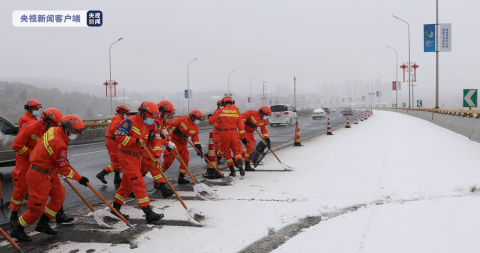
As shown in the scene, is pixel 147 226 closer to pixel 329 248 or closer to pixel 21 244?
pixel 21 244

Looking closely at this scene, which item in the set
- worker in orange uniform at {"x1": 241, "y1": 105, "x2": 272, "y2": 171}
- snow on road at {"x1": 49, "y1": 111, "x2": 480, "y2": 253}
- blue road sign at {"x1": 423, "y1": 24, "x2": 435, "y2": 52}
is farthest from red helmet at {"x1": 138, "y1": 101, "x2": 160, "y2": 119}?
blue road sign at {"x1": 423, "y1": 24, "x2": 435, "y2": 52}

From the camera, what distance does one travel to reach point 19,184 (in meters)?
5.35

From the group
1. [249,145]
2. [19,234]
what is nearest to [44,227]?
[19,234]

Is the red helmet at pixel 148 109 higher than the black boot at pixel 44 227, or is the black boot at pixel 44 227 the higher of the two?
the red helmet at pixel 148 109

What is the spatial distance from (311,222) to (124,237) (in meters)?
2.46

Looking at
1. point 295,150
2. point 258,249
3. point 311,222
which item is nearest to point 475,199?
point 311,222

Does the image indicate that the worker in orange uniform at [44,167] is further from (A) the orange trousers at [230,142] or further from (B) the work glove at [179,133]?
(A) the orange trousers at [230,142]

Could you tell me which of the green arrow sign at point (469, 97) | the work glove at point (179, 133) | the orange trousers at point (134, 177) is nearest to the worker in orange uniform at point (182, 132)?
the work glove at point (179, 133)

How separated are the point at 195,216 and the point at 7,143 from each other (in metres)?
5.82

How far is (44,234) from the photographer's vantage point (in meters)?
5.10

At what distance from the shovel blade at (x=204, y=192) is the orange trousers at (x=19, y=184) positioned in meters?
2.63

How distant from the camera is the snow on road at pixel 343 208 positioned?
14.6 ft

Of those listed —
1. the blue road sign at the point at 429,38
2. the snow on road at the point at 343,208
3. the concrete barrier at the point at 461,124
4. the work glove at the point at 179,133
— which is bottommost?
the snow on road at the point at 343,208

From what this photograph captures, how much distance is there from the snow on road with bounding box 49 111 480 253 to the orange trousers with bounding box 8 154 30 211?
1.16m
